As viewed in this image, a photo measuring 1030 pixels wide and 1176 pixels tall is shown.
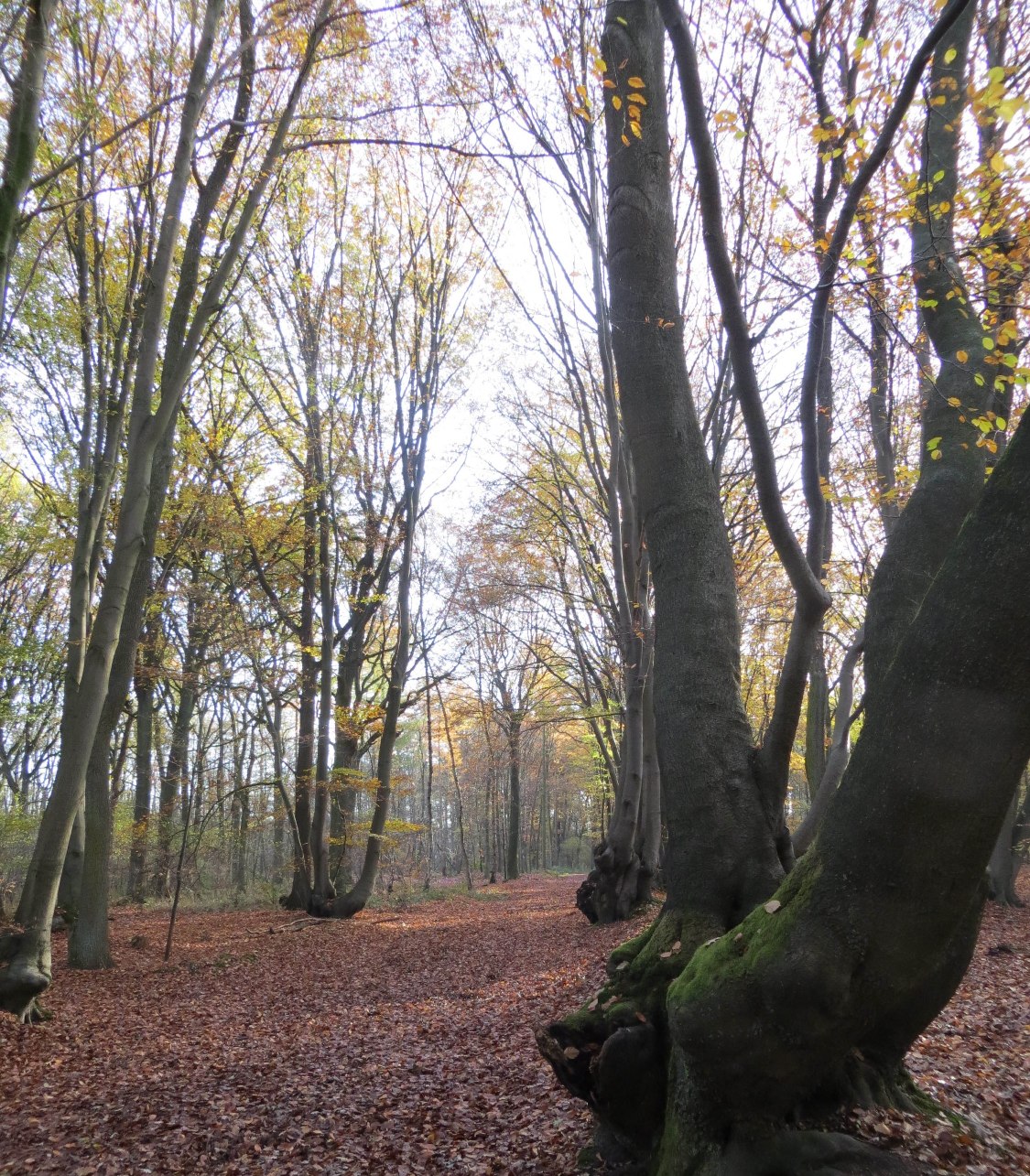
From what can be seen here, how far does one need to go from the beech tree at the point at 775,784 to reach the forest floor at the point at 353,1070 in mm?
559

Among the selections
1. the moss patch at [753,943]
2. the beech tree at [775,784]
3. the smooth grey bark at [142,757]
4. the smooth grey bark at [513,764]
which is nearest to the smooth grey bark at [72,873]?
the smooth grey bark at [142,757]

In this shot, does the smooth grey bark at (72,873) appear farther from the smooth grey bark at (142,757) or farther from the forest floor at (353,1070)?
the smooth grey bark at (142,757)

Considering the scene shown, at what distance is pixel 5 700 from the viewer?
14250mm

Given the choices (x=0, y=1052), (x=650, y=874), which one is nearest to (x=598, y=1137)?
(x=0, y=1052)

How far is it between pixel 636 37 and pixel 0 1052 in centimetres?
789

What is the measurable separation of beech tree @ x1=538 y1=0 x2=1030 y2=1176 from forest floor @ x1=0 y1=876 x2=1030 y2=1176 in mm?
559

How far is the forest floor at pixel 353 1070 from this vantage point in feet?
11.8

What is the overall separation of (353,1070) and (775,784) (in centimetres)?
374

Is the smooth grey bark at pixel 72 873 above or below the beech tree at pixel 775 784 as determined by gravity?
below

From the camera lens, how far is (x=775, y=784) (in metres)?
3.33

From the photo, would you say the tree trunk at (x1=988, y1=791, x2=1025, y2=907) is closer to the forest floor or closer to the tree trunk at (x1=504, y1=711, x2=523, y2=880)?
the forest floor

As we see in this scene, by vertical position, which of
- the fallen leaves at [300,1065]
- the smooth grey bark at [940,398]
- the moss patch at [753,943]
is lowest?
the fallen leaves at [300,1065]

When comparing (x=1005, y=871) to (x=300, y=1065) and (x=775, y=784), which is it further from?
(x=300, y=1065)

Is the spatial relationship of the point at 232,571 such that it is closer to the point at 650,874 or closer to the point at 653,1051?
the point at 650,874
